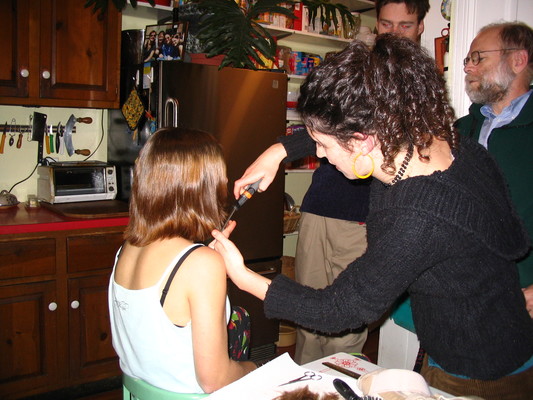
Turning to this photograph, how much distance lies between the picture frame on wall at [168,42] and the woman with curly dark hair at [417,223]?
1.93m

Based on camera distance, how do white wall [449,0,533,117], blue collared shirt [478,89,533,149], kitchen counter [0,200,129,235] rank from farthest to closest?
kitchen counter [0,200,129,235] < white wall [449,0,533,117] < blue collared shirt [478,89,533,149]

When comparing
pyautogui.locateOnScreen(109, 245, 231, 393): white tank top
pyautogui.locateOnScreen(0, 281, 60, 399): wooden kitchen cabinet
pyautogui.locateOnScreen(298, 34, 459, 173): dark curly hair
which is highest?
pyautogui.locateOnScreen(298, 34, 459, 173): dark curly hair

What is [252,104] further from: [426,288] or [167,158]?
[426,288]

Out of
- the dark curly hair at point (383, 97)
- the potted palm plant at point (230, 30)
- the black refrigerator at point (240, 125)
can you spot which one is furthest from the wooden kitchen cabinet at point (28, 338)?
the dark curly hair at point (383, 97)

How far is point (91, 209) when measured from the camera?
8.47ft

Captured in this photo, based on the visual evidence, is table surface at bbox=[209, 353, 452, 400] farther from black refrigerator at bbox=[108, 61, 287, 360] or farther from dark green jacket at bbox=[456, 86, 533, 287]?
black refrigerator at bbox=[108, 61, 287, 360]

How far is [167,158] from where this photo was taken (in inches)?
50.4

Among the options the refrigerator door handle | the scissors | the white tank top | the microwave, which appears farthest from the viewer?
the microwave

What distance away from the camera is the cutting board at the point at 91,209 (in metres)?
2.44

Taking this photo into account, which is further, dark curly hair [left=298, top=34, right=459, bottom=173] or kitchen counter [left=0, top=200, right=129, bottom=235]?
kitchen counter [left=0, top=200, right=129, bottom=235]

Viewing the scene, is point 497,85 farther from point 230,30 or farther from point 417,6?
point 230,30

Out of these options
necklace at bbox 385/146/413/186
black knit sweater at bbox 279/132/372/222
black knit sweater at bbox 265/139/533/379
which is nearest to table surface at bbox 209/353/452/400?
black knit sweater at bbox 265/139/533/379

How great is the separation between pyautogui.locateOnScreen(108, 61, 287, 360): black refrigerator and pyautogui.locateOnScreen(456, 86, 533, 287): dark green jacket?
1479 millimetres

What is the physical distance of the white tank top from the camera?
1.18 meters
